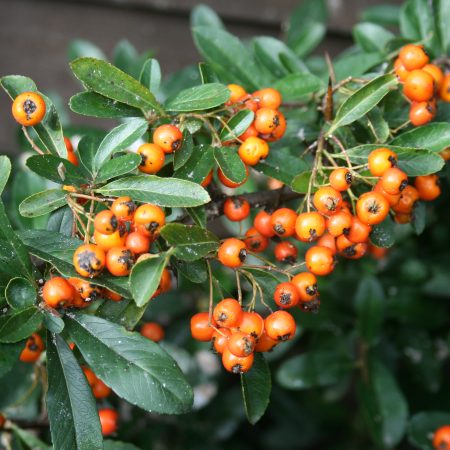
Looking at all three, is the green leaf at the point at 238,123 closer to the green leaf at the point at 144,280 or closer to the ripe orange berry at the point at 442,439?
the green leaf at the point at 144,280

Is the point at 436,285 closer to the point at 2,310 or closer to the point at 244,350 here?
the point at 244,350

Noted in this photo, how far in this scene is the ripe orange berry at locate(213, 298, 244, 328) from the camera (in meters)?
1.15

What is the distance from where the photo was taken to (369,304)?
2.08 metres

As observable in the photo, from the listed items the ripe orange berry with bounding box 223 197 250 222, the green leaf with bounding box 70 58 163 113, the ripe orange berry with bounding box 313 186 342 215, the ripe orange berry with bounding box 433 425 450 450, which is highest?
the green leaf with bounding box 70 58 163 113

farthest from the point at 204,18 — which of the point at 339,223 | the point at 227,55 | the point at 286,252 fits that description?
the point at 339,223

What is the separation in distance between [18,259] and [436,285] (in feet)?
4.98

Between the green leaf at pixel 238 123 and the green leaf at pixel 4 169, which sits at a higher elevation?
the green leaf at pixel 4 169

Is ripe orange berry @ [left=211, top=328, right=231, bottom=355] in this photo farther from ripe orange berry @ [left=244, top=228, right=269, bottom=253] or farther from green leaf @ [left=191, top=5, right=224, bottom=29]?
green leaf @ [left=191, top=5, right=224, bottom=29]

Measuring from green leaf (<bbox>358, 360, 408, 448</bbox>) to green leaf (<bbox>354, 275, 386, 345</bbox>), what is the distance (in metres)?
0.14

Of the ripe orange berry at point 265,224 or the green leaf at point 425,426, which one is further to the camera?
the green leaf at point 425,426

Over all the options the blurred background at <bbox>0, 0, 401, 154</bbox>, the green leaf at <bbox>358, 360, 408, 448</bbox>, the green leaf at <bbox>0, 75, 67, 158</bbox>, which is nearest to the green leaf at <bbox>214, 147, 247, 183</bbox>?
the green leaf at <bbox>0, 75, 67, 158</bbox>

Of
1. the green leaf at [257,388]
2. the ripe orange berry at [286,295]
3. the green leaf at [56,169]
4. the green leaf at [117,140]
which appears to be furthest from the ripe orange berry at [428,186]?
the green leaf at [56,169]

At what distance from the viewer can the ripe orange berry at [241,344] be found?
1.12 m

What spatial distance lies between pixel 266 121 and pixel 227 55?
1.76ft
